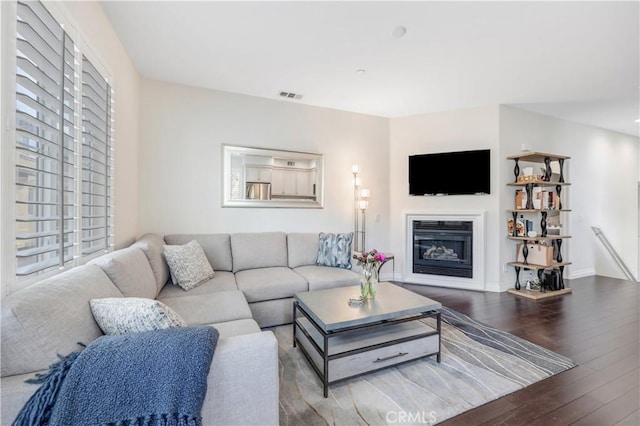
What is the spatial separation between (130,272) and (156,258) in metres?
0.63

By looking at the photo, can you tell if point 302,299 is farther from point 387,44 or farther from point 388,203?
point 388,203

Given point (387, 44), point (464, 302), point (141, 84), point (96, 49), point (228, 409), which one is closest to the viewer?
point (228, 409)

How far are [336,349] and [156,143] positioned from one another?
10.0 feet

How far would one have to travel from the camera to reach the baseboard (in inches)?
182

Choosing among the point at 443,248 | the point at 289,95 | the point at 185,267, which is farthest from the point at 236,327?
the point at 443,248

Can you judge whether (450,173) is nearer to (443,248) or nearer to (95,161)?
(443,248)

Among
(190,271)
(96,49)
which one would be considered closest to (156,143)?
(96,49)

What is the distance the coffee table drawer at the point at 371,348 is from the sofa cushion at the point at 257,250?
4.22ft

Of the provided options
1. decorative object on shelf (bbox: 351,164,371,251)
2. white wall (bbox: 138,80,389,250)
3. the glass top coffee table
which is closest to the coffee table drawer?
the glass top coffee table

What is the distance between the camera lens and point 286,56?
2.65m

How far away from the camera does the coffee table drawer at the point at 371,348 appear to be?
1734mm

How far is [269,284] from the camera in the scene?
2666 millimetres

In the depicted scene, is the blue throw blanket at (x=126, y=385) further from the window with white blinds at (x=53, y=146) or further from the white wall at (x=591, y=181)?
the white wall at (x=591, y=181)

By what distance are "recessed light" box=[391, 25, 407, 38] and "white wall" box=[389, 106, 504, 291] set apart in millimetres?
2183
